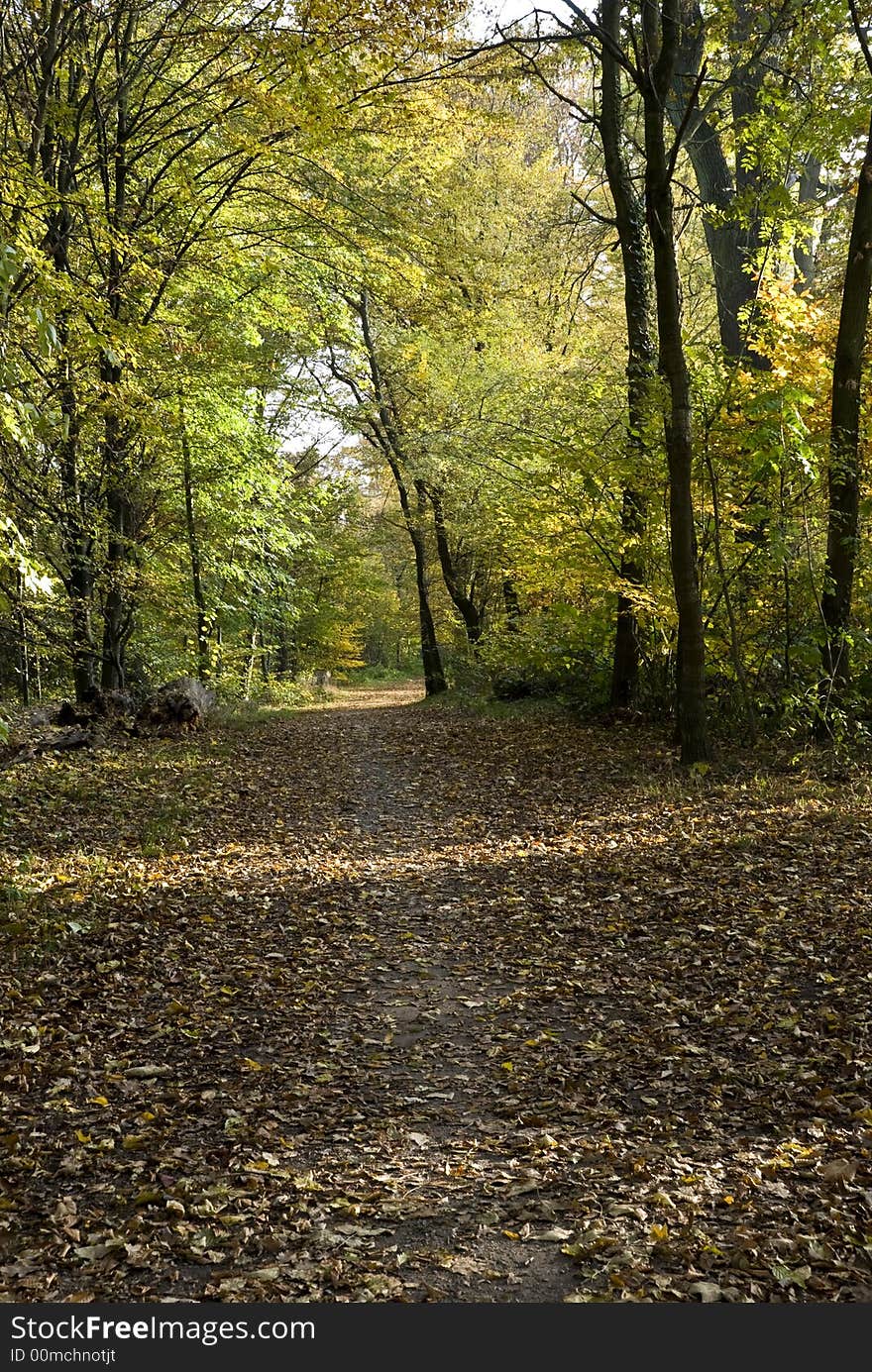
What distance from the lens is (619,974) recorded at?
5723mm

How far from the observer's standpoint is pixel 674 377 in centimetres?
943

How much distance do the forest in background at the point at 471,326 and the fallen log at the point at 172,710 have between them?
855 mm

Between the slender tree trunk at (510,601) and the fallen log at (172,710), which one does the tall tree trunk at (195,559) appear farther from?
the slender tree trunk at (510,601)

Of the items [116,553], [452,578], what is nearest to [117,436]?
[116,553]

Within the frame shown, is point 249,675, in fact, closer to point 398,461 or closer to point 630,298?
point 398,461

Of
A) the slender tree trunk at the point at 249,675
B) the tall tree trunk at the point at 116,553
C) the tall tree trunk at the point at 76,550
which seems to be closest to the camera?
the tall tree trunk at the point at 76,550

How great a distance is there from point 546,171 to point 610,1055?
2010cm

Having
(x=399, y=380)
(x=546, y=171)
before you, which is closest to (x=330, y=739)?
(x=399, y=380)

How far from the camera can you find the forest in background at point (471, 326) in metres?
9.28

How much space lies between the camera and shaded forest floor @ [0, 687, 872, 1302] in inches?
131

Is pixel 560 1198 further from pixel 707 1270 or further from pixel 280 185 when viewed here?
pixel 280 185

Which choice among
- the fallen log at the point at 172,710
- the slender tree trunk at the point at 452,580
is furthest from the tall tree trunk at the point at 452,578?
the fallen log at the point at 172,710

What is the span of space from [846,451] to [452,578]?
42.0 feet

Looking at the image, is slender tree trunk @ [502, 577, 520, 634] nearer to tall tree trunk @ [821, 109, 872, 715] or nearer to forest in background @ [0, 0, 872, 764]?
forest in background @ [0, 0, 872, 764]
